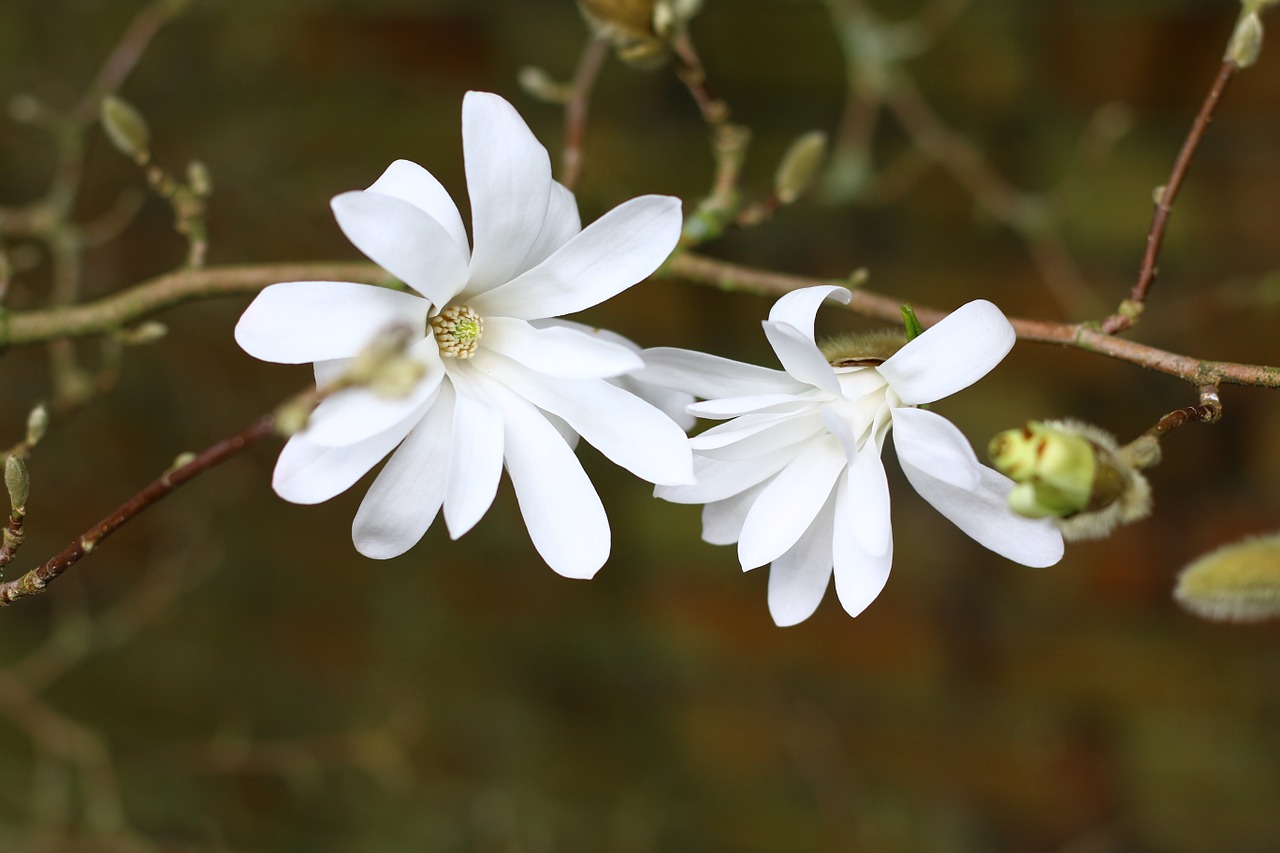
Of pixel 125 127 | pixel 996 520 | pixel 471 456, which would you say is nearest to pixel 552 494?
pixel 471 456

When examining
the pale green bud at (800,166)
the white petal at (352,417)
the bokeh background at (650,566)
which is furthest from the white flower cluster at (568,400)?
the bokeh background at (650,566)

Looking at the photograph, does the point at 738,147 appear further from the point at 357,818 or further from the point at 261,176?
the point at 357,818

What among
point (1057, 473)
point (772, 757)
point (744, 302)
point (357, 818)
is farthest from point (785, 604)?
point (357, 818)

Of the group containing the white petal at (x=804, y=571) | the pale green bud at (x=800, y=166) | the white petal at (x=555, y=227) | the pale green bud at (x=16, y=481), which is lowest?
the white petal at (x=804, y=571)

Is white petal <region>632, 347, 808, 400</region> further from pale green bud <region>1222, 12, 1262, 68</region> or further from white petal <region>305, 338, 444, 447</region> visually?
pale green bud <region>1222, 12, 1262, 68</region>

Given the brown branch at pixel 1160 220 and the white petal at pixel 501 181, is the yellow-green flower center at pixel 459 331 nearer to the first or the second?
the white petal at pixel 501 181
